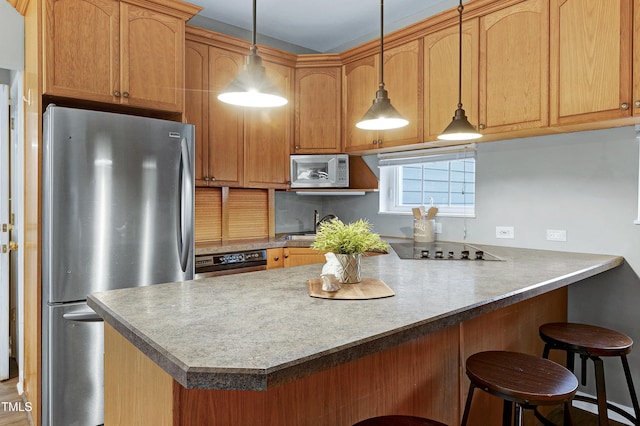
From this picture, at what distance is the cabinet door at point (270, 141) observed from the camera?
3.49m

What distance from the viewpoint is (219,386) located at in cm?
85

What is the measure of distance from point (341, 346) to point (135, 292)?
2.98 feet

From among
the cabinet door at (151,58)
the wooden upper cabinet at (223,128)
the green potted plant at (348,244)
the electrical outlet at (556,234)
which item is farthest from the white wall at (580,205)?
the cabinet door at (151,58)

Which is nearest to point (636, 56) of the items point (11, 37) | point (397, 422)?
point (397, 422)

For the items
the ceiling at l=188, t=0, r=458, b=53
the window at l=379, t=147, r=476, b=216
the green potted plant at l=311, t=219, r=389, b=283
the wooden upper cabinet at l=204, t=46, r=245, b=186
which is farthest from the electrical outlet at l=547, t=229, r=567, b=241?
the wooden upper cabinet at l=204, t=46, r=245, b=186

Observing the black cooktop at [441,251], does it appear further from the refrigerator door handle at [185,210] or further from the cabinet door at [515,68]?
the refrigerator door handle at [185,210]

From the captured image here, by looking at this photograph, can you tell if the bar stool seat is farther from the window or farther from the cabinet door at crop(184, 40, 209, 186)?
the cabinet door at crop(184, 40, 209, 186)

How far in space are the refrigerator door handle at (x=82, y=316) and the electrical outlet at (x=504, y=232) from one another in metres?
2.62

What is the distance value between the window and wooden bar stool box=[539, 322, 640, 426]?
1.30 metres

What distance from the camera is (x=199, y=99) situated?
3188 mm

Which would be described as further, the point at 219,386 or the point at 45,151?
the point at 45,151

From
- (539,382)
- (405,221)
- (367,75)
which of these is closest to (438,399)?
Answer: (539,382)

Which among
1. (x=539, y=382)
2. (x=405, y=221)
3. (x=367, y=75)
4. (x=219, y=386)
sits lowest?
(x=539, y=382)

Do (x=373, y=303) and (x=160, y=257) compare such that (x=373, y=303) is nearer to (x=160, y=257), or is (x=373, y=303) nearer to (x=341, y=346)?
(x=341, y=346)
